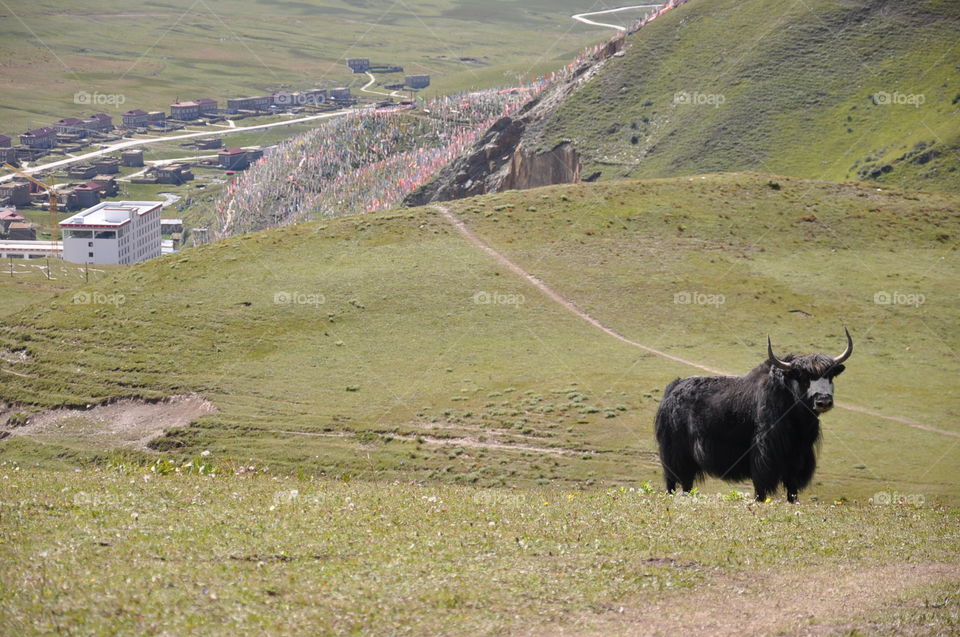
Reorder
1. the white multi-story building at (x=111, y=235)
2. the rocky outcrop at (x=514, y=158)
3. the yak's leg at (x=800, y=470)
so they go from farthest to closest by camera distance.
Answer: the white multi-story building at (x=111, y=235), the rocky outcrop at (x=514, y=158), the yak's leg at (x=800, y=470)

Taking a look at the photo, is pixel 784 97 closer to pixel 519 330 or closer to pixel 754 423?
pixel 519 330

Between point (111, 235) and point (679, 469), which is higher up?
point (679, 469)

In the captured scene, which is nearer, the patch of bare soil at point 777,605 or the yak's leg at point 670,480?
the patch of bare soil at point 777,605

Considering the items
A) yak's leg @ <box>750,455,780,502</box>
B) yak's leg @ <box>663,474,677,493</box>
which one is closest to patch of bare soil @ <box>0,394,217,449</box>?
yak's leg @ <box>663,474,677,493</box>

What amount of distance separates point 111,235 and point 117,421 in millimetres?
126956

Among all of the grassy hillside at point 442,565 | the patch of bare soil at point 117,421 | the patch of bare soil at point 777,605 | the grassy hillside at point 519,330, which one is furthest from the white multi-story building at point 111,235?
the patch of bare soil at point 777,605

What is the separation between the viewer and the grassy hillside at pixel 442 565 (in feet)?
39.7

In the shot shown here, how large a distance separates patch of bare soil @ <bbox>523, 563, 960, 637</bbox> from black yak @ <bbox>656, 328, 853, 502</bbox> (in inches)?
275

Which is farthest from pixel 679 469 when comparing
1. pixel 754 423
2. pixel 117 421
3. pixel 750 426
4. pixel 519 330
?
pixel 117 421

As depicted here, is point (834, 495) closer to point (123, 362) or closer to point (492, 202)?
point (123, 362)

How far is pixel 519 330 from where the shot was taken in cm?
5156

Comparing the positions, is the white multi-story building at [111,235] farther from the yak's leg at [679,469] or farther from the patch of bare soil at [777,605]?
the patch of bare soil at [777,605]

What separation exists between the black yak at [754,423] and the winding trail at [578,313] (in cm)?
1844

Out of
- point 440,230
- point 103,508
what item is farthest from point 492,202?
point 103,508
